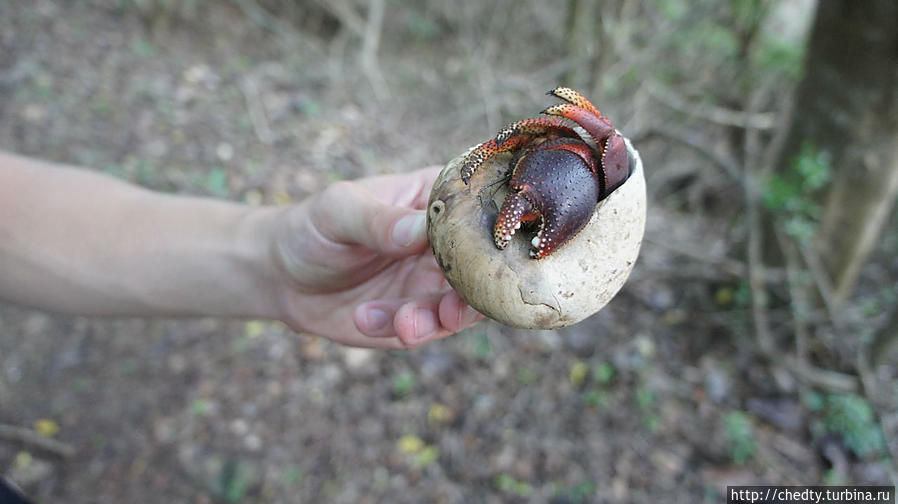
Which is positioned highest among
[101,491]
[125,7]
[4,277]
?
[4,277]

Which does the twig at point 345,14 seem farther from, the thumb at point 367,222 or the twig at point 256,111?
the thumb at point 367,222

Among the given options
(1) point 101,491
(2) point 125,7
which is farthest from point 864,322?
(2) point 125,7

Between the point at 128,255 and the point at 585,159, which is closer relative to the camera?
the point at 585,159

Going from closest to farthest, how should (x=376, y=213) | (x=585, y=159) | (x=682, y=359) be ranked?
(x=585, y=159)
(x=376, y=213)
(x=682, y=359)

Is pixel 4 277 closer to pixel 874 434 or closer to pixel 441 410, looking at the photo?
pixel 441 410

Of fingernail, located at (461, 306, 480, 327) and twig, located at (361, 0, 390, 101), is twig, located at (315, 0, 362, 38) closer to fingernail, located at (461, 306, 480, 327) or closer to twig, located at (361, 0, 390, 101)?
twig, located at (361, 0, 390, 101)

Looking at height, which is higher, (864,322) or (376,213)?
(376,213)

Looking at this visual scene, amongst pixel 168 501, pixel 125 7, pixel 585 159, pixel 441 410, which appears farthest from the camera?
pixel 125 7

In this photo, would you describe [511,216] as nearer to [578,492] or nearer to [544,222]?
[544,222]
